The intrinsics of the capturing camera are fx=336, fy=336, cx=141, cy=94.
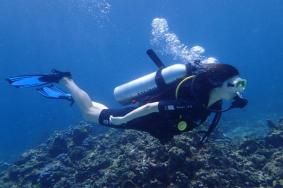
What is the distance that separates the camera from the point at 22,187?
41.1 feet

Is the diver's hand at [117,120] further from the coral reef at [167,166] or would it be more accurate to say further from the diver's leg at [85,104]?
the coral reef at [167,166]

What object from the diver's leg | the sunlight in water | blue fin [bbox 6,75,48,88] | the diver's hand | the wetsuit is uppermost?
the sunlight in water

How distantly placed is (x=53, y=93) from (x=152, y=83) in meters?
3.41

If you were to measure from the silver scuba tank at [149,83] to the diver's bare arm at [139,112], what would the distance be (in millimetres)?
457

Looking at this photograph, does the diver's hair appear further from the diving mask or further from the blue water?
the blue water

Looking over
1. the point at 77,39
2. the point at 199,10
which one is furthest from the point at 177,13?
the point at 77,39

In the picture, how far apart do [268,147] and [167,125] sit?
6.85 metres

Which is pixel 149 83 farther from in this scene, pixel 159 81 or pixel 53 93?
pixel 53 93

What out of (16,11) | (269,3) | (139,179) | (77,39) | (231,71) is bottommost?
(139,179)

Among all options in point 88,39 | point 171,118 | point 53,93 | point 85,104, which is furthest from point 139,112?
point 88,39

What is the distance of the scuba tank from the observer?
6172 mm

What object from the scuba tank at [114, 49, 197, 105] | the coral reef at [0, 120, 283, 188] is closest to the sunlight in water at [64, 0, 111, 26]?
the coral reef at [0, 120, 283, 188]

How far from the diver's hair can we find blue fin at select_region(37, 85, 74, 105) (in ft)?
13.0

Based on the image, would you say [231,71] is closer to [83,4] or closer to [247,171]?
[247,171]
